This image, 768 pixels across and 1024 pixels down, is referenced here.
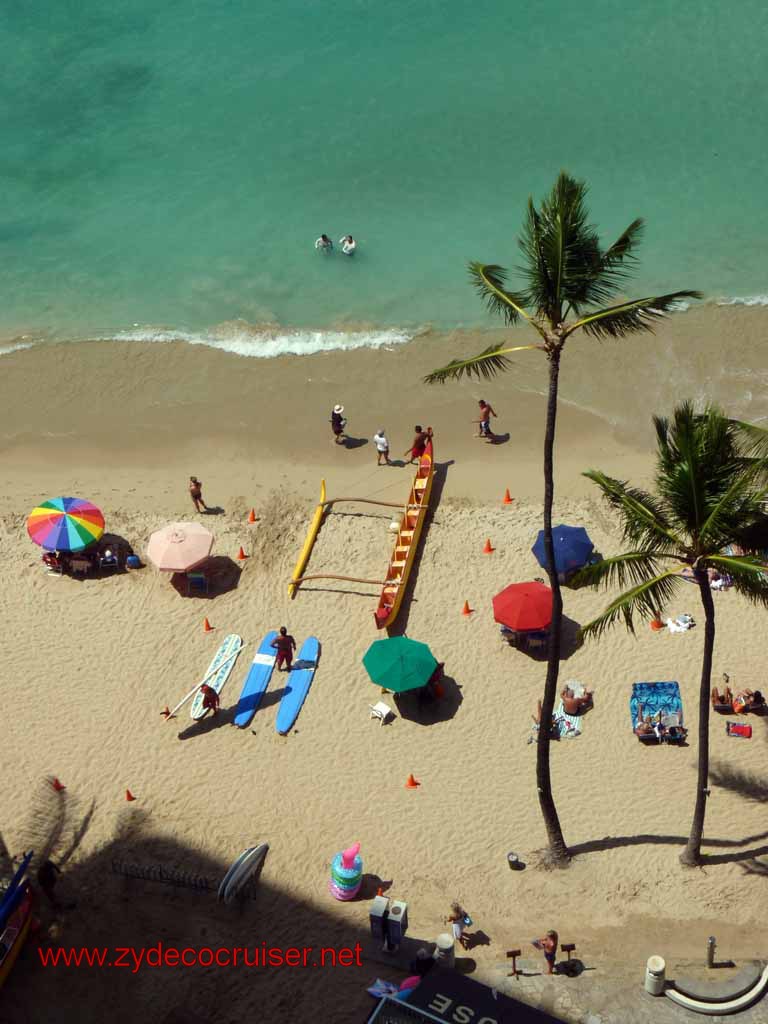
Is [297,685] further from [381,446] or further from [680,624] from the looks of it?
[680,624]

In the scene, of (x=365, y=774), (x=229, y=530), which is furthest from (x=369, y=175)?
(x=365, y=774)

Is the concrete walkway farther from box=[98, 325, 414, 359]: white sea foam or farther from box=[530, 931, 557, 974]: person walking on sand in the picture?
box=[98, 325, 414, 359]: white sea foam

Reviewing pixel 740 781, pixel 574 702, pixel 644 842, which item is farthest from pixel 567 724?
pixel 740 781

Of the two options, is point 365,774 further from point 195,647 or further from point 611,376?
point 611,376

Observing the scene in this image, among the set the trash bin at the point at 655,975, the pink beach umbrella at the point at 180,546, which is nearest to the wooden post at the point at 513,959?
the trash bin at the point at 655,975

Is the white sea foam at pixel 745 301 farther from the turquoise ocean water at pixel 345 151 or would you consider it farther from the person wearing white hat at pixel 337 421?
the person wearing white hat at pixel 337 421
